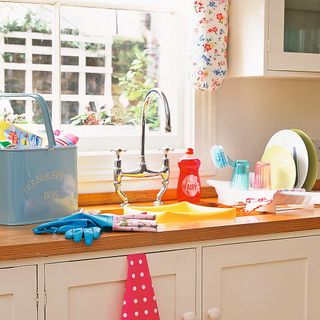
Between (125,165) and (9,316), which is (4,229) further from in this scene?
(125,165)

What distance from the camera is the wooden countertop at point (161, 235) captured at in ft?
5.86

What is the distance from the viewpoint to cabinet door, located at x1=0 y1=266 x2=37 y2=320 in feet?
5.81

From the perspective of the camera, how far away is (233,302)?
6.95 feet

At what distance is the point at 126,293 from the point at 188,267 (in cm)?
22

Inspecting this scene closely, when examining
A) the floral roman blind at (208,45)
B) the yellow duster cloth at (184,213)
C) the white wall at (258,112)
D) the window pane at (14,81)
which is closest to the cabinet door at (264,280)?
the yellow duster cloth at (184,213)

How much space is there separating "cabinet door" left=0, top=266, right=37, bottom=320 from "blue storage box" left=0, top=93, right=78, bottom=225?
0.85 feet

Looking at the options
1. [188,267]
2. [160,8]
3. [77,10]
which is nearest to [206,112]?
[160,8]

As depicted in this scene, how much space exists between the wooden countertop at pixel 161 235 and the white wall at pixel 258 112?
0.53m

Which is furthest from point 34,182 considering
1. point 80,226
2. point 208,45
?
point 208,45

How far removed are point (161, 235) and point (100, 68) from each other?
0.94 metres

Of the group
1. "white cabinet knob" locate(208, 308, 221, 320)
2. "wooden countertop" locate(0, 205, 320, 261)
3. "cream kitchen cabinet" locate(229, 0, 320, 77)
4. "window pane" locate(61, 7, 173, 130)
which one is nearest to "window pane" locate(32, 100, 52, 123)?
"window pane" locate(61, 7, 173, 130)

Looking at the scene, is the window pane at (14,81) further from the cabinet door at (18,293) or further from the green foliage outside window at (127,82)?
the cabinet door at (18,293)

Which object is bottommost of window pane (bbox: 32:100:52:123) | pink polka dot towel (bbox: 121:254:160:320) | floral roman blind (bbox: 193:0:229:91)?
pink polka dot towel (bbox: 121:254:160:320)

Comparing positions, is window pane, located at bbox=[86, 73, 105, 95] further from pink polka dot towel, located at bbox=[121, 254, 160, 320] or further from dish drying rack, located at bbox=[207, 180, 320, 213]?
pink polka dot towel, located at bbox=[121, 254, 160, 320]
